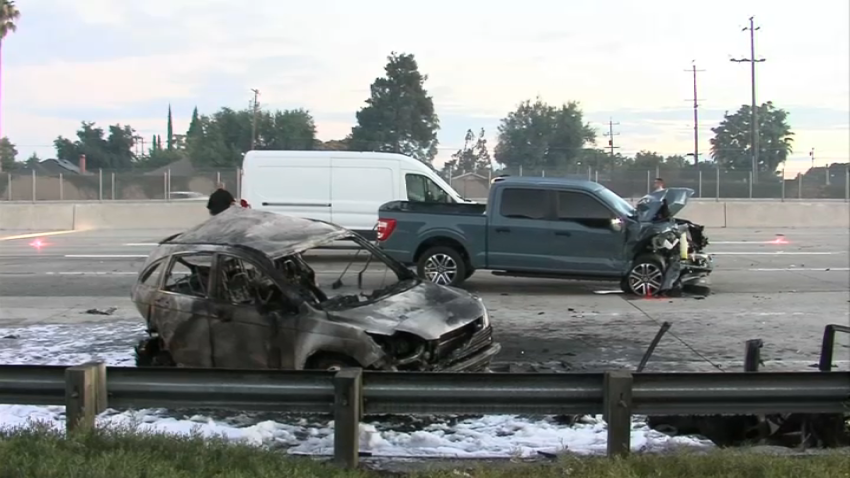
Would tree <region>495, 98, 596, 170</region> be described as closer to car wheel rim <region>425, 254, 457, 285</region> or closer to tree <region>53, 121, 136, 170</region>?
tree <region>53, 121, 136, 170</region>

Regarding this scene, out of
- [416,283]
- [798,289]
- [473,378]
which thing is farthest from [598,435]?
[798,289]

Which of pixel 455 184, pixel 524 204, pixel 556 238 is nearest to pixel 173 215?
pixel 455 184

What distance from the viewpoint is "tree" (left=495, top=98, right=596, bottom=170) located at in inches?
2702

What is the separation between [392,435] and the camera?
578 cm

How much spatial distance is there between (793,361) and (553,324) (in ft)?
9.95

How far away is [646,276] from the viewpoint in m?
12.6

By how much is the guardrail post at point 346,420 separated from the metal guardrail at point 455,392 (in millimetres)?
19

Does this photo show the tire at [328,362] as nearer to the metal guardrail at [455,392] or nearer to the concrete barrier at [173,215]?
the metal guardrail at [455,392]

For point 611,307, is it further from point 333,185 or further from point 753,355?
point 333,185

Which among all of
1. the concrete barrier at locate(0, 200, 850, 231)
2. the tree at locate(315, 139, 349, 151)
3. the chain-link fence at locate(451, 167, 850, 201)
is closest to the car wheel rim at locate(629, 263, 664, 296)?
the concrete barrier at locate(0, 200, 850, 231)

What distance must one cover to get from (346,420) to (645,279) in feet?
28.9

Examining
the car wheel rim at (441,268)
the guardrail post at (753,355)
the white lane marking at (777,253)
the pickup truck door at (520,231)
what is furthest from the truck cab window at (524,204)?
the white lane marking at (777,253)

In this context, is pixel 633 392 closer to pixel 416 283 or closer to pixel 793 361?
pixel 416 283

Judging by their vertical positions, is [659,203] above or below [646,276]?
above
